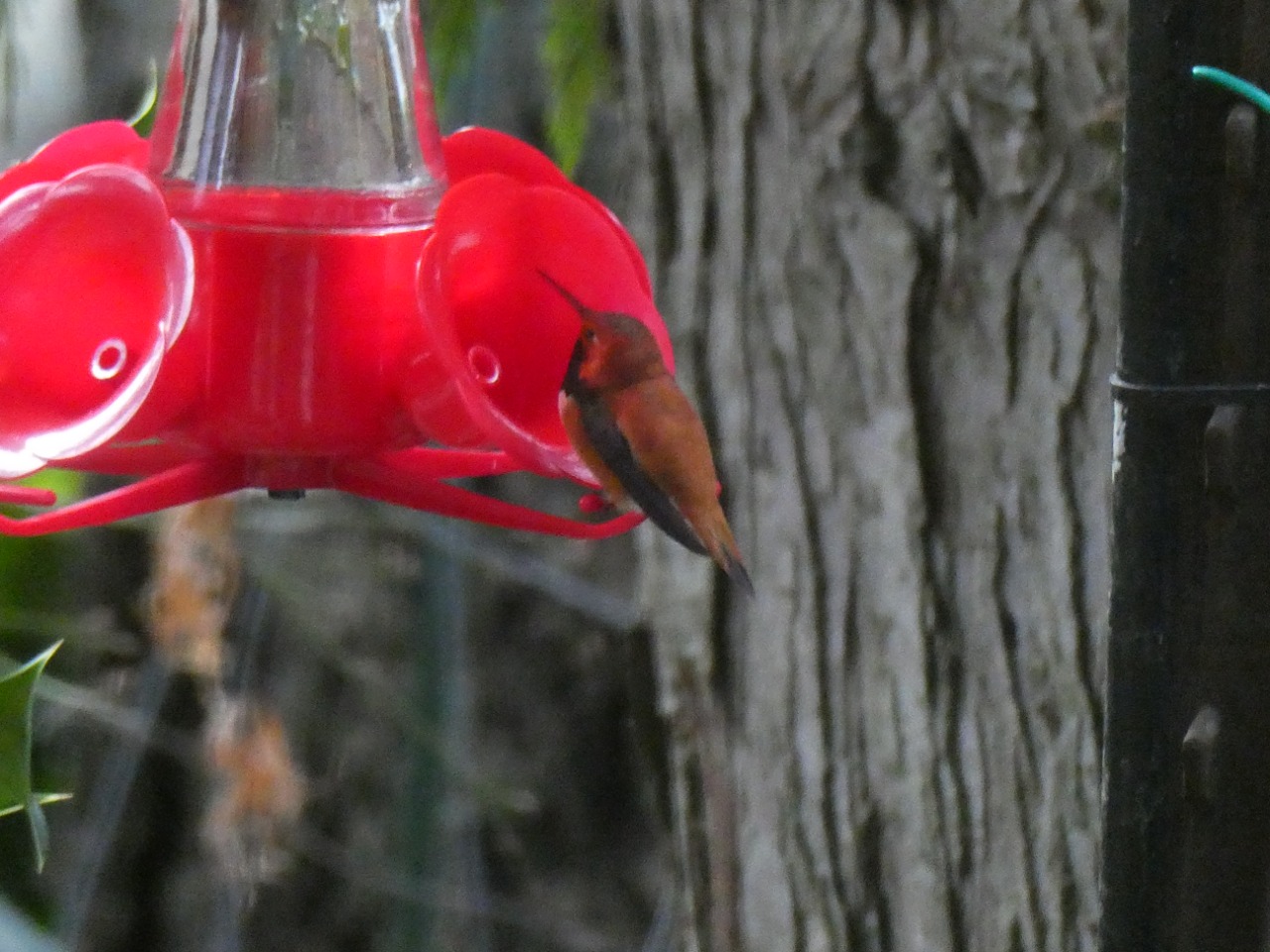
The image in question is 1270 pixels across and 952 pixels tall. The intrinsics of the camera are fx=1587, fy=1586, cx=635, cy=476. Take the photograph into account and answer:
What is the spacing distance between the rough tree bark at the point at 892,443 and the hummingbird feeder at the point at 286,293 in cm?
56

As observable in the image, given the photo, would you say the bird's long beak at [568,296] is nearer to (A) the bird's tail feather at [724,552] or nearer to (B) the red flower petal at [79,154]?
(A) the bird's tail feather at [724,552]

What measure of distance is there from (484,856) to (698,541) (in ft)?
11.4

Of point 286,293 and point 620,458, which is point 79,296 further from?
point 620,458

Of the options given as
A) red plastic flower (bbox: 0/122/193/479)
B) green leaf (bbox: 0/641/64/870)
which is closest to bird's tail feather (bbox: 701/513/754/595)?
red plastic flower (bbox: 0/122/193/479)

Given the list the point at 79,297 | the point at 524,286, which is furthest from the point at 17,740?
the point at 524,286

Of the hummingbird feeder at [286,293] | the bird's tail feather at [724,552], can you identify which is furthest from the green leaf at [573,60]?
the bird's tail feather at [724,552]

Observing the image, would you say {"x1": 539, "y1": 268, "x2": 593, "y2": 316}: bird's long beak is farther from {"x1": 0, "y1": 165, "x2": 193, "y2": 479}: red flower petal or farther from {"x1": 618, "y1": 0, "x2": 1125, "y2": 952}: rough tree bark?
{"x1": 618, "y1": 0, "x2": 1125, "y2": 952}: rough tree bark

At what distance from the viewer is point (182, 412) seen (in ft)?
3.19

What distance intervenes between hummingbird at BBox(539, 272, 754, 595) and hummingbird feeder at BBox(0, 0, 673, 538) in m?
0.02

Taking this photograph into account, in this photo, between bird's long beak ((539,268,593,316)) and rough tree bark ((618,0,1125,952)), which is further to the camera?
rough tree bark ((618,0,1125,952))

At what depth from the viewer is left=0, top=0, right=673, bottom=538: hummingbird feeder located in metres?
0.92

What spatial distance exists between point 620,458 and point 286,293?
0.76 ft

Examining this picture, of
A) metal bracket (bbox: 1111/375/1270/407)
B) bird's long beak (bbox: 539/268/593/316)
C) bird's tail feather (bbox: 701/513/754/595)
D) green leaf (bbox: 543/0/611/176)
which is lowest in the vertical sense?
bird's tail feather (bbox: 701/513/754/595)

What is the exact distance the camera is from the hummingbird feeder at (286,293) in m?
0.92
